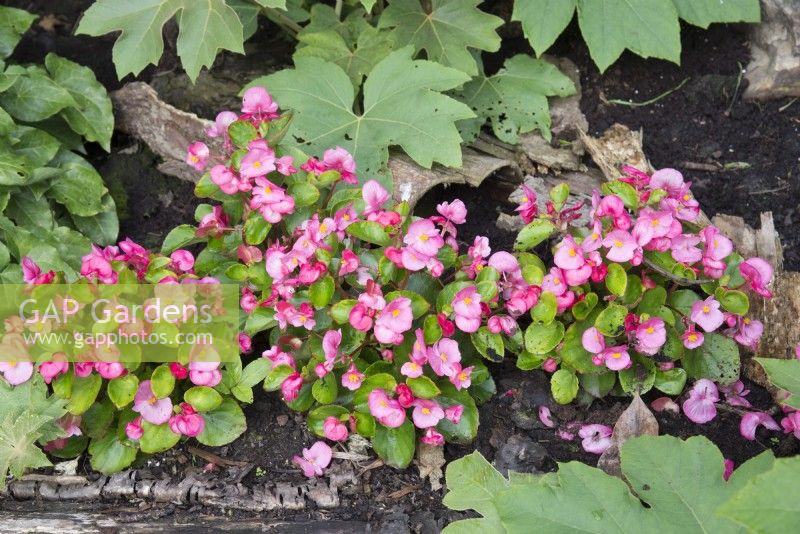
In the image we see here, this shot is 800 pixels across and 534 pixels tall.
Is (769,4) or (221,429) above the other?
(769,4)

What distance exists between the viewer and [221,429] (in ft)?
8.13

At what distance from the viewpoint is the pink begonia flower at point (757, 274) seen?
2395 mm

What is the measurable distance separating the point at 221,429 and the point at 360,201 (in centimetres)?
79

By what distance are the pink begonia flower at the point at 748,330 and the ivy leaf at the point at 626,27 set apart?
3.57ft

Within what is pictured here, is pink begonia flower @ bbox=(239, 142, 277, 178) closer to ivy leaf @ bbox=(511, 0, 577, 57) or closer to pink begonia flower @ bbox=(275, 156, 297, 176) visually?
pink begonia flower @ bbox=(275, 156, 297, 176)

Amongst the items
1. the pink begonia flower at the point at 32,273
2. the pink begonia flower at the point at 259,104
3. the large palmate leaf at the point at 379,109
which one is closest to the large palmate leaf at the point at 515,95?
the large palmate leaf at the point at 379,109

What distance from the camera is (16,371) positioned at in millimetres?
2336

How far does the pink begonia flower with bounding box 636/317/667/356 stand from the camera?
2330 millimetres

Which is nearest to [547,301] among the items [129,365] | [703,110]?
[129,365]

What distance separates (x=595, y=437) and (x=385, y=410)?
670 mm

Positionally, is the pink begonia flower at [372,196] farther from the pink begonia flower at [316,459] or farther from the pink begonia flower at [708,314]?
the pink begonia flower at [708,314]

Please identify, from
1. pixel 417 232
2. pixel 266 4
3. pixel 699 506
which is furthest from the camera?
pixel 266 4

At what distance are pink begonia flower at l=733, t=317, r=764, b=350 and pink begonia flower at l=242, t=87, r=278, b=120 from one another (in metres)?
1.54

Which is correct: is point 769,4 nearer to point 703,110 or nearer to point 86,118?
point 703,110
